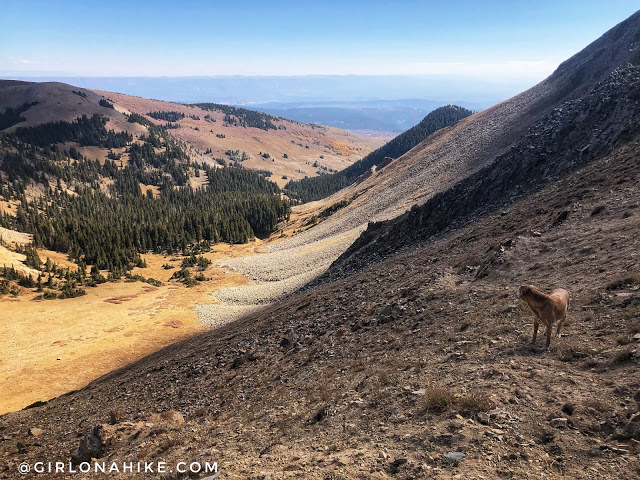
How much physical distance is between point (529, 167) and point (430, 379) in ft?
98.1

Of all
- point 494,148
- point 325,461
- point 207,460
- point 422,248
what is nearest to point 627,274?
Result: point 325,461

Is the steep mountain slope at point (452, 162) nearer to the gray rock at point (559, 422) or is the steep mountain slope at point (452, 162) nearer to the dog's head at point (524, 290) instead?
the dog's head at point (524, 290)

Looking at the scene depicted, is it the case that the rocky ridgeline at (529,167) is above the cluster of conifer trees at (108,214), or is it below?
above

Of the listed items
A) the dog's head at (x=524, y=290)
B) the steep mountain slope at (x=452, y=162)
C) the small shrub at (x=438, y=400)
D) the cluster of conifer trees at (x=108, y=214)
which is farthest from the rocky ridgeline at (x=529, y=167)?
the cluster of conifer trees at (x=108, y=214)

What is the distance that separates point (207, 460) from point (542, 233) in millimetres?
18703

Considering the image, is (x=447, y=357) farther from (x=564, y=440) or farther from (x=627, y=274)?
(x=627, y=274)

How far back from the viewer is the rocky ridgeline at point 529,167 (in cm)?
2992

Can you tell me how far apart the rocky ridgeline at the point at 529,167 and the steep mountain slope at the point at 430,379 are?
18.3ft

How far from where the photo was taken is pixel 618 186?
19.6m

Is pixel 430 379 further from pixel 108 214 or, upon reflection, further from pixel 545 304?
pixel 108 214

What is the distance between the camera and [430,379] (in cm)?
1020

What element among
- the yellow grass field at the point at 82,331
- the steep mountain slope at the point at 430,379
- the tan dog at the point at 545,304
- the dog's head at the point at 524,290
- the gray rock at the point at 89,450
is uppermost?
the dog's head at the point at 524,290

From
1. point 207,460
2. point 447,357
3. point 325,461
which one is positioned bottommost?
point 207,460

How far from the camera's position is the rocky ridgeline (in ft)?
98.2
